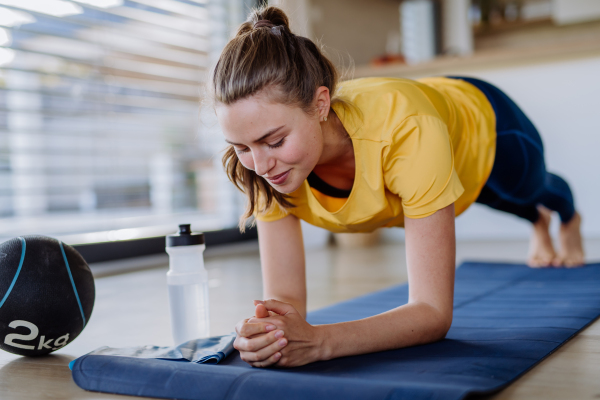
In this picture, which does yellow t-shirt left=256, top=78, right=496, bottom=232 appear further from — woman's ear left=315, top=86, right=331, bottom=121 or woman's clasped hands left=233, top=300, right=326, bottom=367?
woman's clasped hands left=233, top=300, right=326, bottom=367

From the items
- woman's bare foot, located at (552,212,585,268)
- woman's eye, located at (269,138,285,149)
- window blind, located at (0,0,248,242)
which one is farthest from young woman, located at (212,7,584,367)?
window blind, located at (0,0,248,242)

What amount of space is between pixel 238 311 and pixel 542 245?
44.9 inches

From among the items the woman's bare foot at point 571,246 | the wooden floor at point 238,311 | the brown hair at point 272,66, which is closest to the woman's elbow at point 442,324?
the wooden floor at point 238,311

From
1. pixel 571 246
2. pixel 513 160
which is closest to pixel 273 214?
pixel 513 160

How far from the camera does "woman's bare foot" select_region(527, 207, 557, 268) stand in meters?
2.07

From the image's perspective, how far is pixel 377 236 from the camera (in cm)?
372

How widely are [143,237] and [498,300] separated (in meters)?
1.86

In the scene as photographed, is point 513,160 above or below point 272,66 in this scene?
below

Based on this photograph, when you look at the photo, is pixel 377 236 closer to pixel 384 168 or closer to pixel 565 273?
pixel 565 273

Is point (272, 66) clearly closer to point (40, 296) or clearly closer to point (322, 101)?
point (322, 101)

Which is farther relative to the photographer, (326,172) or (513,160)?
(513,160)

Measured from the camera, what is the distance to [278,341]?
0.90 meters

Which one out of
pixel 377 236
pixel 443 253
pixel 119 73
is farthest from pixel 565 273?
pixel 119 73

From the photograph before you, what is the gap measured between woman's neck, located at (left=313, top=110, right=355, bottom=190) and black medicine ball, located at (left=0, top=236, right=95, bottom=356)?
1.67ft
